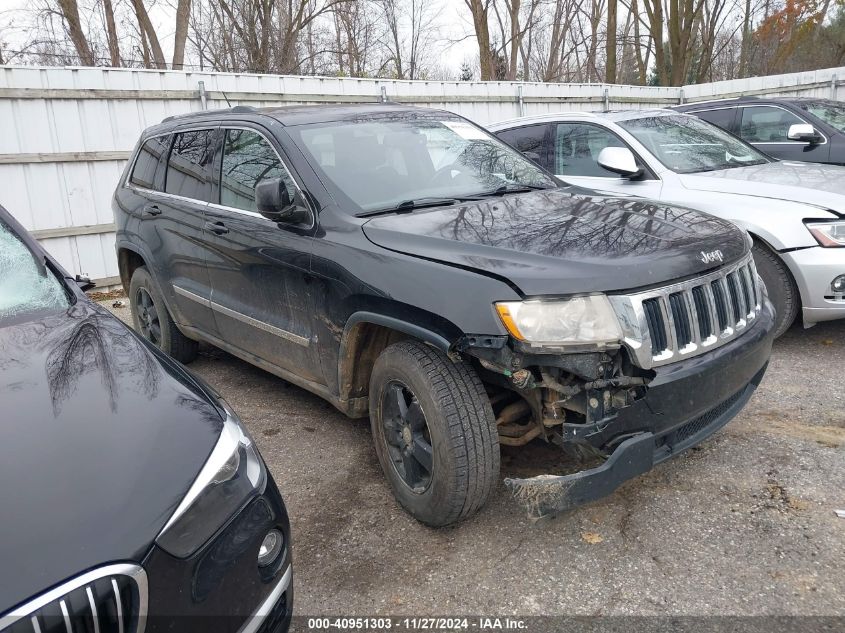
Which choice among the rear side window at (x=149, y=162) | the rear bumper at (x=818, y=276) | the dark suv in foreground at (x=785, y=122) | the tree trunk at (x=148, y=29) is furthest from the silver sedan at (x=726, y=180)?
the tree trunk at (x=148, y=29)

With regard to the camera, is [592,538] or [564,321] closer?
[564,321]

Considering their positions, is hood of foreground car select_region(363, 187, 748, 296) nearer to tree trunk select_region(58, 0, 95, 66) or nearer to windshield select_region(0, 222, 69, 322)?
windshield select_region(0, 222, 69, 322)

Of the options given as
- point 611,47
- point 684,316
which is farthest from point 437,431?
point 611,47

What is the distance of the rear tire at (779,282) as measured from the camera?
14.8 ft

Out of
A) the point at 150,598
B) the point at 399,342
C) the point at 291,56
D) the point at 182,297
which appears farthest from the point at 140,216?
the point at 291,56

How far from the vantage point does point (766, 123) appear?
25.6 feet

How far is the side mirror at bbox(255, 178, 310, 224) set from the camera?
3146 mm

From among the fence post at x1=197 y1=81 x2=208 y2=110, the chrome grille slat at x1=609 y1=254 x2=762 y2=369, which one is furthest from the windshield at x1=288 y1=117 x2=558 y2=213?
the fence post at x1=197 y1=81 x2=208 y2=110

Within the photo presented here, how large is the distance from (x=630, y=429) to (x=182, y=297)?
3114 mm

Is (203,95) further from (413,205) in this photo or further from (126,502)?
(126,502)

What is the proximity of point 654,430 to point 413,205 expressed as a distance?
4.92 feet

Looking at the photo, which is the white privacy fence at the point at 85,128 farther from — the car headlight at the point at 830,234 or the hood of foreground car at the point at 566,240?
the car headlight at the point at 830,234

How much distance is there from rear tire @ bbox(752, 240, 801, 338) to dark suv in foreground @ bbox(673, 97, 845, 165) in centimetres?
334

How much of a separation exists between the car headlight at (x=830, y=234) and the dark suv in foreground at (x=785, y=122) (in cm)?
326
